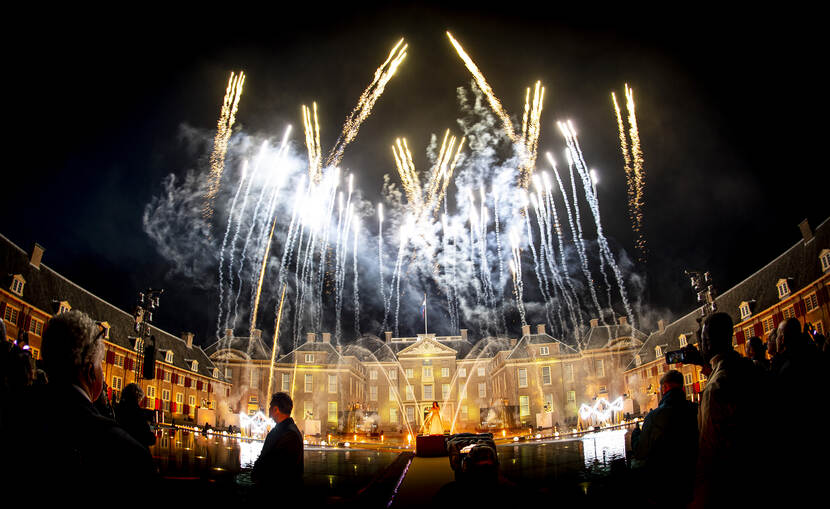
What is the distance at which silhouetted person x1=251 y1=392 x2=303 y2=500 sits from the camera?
5.10 meters

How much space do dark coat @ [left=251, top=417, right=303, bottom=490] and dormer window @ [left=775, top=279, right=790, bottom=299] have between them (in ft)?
148

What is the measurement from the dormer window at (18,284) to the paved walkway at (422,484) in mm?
33875

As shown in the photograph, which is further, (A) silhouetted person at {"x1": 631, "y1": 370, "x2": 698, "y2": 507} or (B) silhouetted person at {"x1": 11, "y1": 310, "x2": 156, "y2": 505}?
(A) silhouetted person at {"x1": 631, "y1": 370, "x2": 698, "y2": 507}

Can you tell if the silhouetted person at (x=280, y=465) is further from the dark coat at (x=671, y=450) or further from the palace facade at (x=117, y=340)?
the palace facade at (x=117, y=340)

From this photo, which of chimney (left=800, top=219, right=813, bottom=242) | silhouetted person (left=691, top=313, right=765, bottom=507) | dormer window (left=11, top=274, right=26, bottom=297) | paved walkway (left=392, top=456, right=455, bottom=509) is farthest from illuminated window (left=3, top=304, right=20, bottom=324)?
chimney (left=800, top=219, right=813, bottom=242)

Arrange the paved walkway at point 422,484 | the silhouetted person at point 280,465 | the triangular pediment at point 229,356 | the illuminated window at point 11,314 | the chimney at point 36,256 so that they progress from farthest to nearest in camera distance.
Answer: the triangular pediment at point 229,356 → the chimney at point 36,256 → the illuminated window at point 11,314 → the paved walkway at point 422,484 → the silhouetted person at point 280,465

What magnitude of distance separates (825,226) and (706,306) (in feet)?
64.6

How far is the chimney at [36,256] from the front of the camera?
37806 millimetres

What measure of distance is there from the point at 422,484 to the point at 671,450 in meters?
7.43

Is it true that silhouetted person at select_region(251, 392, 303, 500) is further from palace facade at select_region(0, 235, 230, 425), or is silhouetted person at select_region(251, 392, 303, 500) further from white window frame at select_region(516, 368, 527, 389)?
white window frame at select_region(516, 368, 527, 389)

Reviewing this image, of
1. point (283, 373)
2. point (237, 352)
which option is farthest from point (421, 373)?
point (237, 352)

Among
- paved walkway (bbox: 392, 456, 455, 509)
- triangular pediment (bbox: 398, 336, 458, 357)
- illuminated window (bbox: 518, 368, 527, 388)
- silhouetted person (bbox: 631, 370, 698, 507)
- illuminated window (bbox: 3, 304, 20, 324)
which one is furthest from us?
triangular pediment (bbox: 398, 336, 458, 357)

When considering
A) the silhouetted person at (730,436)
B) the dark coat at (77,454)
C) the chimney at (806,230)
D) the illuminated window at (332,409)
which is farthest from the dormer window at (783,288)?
the illuminated window at (332,409)

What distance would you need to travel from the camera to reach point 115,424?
6.79 ft
